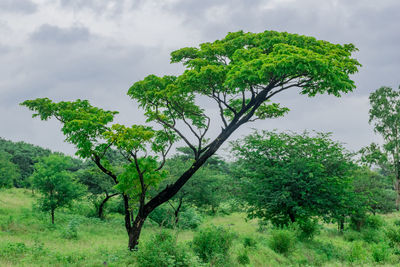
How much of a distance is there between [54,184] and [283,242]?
17.9 m

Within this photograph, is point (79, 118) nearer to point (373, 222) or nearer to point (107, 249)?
point (107, 249)

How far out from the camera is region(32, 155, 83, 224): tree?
78.9 ft

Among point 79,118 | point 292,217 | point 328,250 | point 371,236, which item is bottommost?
point 371,236

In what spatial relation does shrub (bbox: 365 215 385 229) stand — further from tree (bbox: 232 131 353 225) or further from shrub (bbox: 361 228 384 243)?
tree (bbox: 232 131 353 225)

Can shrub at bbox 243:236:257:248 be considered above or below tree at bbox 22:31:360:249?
below

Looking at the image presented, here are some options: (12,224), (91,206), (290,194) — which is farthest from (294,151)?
(91,206)

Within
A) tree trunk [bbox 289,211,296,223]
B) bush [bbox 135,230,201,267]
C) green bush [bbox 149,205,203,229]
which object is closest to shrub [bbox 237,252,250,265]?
bush [bbox 135,230,201,267]

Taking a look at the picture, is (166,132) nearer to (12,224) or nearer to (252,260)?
(252,260)

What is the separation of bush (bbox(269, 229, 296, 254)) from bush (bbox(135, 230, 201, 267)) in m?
6.71

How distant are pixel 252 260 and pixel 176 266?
15.9ft

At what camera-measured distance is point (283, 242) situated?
595 inches

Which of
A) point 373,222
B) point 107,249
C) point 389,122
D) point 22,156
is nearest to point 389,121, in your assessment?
point 389,122

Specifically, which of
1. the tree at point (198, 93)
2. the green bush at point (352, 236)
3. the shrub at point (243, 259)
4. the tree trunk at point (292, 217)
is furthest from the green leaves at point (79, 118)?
the green bush at point (352, 236)

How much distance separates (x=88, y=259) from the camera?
37.4ft
